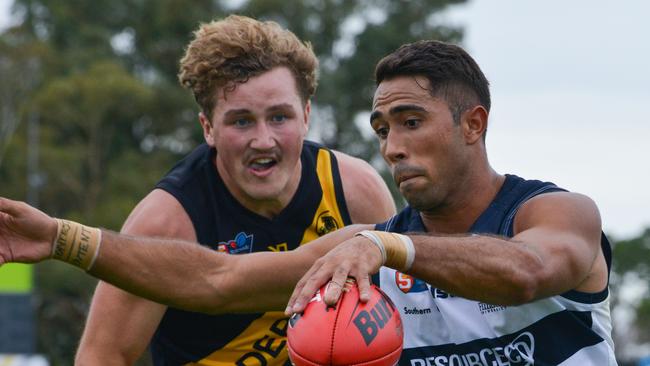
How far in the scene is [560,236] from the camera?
537cm

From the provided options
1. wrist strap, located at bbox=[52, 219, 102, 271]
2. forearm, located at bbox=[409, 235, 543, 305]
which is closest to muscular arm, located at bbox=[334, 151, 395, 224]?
wrist strap, located at bbox=[52, 219, 102, 271]

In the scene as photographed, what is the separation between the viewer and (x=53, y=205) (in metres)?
42.2

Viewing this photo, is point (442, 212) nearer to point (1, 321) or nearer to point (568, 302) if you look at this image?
point (568, 302)

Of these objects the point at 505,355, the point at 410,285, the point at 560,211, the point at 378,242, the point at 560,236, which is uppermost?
the point at 560,211

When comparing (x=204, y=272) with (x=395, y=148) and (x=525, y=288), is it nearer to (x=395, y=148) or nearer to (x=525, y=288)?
(x=395, y=148)

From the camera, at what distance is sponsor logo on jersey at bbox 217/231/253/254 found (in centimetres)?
762

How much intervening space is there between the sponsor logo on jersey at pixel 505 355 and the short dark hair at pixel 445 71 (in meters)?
1.10

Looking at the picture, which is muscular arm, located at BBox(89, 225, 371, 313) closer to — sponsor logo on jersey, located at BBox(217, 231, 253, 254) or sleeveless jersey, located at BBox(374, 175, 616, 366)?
sleeveless jersey, located at BBox(374, 175, 616, 366)

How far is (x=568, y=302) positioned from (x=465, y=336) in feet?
1.76

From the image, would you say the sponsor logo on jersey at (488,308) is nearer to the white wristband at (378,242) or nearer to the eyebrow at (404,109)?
the eyebrow at (404,109)

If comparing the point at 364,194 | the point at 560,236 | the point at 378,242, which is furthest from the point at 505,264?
the point at 364,194

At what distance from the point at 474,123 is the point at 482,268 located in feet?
4.12

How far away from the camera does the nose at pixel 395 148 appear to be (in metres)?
5.92

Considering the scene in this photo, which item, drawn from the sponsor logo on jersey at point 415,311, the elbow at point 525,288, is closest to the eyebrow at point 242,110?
the sponsor logo on jersey at point 415,311
